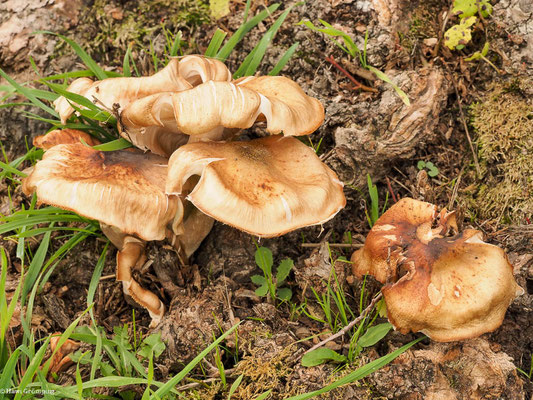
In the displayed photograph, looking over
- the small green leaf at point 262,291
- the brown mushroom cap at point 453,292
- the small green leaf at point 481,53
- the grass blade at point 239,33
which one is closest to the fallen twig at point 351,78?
the grass blade at point 239,33

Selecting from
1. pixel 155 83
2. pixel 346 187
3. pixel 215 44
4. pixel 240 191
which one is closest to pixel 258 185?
pixel 240 191

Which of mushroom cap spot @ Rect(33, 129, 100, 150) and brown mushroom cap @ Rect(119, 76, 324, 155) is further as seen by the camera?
mushroom cap spot @ Rect(33, 129, 100, 150)

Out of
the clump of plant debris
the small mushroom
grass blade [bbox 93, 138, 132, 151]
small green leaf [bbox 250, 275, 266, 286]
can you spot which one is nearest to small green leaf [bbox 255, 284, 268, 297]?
small green leaf [bbox 250, 275, 266, 286]

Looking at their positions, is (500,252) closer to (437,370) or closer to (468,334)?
(468,334)

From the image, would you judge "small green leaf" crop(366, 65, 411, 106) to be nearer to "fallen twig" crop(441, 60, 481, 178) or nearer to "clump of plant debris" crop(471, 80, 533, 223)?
"fallen twig" crop(441, 60, 481, 178)

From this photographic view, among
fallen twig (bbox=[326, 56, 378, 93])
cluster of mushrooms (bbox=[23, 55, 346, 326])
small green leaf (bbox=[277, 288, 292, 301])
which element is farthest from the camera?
fallen twig (bbox=[326, 56, 378, 93])

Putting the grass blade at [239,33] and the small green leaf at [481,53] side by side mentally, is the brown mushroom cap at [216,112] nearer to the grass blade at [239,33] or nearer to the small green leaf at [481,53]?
the grass blade at [239,33]
